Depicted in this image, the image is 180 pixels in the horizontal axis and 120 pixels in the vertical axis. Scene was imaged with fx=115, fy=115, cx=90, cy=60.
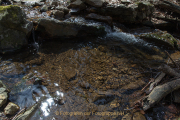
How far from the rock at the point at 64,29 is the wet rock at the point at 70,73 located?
2.43m

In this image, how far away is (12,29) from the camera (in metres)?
5.04

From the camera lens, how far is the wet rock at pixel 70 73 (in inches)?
156

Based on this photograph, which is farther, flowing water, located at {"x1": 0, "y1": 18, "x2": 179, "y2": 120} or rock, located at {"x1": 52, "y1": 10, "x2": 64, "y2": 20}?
rock, located at {"x1": 52, "y1": 10, "x2": 64, "y2": 20}

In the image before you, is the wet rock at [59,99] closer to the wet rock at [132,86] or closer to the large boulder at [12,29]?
the wet rock at [132,86]

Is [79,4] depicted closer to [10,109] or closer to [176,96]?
[10,109]

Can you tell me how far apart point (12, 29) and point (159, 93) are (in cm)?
599

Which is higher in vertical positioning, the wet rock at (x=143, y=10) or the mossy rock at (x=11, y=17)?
the wet rock at (x=143, y=10)

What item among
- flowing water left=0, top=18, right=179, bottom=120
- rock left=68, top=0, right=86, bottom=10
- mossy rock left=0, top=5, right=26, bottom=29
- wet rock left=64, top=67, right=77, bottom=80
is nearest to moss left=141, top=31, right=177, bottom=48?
flowing water left=0, top=18, right=179, bottom=120

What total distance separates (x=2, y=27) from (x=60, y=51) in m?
2.54

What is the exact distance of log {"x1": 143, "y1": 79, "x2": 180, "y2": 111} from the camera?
289 cm

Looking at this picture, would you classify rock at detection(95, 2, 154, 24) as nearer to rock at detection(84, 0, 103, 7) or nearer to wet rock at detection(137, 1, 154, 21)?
wet rock at detection(137, 1, 154, 21)

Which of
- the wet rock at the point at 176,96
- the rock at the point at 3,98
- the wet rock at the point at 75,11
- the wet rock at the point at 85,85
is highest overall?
the wet rock at the point at 75,11

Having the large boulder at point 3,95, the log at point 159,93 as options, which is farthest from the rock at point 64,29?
the log at point 159,93

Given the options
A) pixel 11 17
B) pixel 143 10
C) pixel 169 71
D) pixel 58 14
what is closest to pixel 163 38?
pixel 143 10
